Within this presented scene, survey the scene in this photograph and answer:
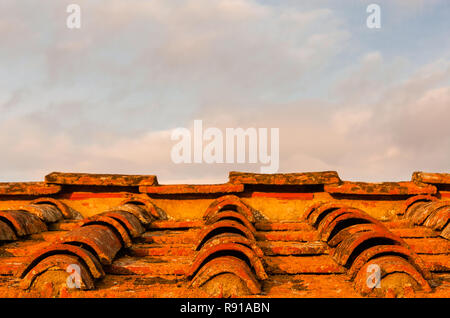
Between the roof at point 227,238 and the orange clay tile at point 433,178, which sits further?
the orange clay tile at point 433,178

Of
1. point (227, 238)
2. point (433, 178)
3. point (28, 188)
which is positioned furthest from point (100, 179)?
→ point (433, 178)

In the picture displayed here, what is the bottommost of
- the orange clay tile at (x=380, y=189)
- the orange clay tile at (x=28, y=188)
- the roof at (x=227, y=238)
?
the roof at (x=227, y=238)

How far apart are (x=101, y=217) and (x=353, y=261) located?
277 cm

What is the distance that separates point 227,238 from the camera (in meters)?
3.70

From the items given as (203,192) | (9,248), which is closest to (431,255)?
(203,192)

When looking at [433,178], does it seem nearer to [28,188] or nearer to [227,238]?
[227,238]

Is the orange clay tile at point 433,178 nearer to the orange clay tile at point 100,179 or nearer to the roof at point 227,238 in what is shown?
the roof at point 227,238

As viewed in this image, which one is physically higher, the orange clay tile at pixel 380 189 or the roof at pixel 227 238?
the orange clay tile at pixel 380 189

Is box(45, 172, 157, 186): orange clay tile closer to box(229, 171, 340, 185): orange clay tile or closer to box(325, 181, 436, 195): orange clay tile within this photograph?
box(229, 171, 340, 185): orange clay tile

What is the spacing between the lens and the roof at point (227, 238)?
3307mm

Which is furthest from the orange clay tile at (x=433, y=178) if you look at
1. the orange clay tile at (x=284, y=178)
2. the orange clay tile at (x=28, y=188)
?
the orange clay tile at (x=28, y=188)

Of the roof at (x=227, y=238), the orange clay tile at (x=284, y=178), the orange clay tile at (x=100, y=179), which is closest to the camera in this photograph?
the roof at (x=227, y=238)
